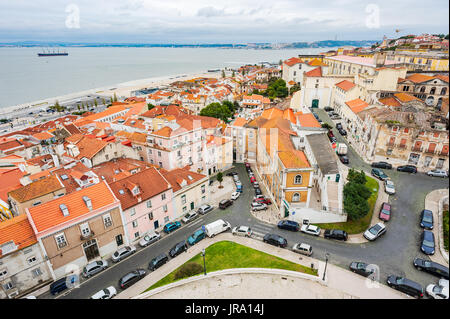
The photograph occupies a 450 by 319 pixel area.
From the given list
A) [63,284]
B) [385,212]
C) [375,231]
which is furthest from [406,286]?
[63,284]

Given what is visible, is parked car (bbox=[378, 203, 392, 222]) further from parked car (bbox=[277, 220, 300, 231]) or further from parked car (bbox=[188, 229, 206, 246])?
parked car (bbox=[188, 229, 206, 246])

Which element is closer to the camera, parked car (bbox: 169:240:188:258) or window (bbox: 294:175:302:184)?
parked car (bbox: 169:240:188:258)

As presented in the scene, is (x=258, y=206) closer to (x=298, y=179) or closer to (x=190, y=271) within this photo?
→ (x=298, y=179)

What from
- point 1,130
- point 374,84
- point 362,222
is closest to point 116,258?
point 362,222

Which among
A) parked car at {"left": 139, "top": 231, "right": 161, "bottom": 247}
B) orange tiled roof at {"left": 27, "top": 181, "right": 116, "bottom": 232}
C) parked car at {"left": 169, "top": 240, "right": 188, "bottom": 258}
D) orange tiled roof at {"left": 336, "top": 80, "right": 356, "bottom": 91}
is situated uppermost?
orange tiled roof at {"left": 336, "top": 80, "right": 356, "bottom": 91}

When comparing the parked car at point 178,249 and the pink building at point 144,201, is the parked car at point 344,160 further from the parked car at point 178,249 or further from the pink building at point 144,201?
the parked car at point 178,249

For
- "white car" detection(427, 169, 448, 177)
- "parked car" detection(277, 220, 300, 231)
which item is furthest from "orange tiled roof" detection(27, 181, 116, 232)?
"white car" detection(427, 169, 448, 177)

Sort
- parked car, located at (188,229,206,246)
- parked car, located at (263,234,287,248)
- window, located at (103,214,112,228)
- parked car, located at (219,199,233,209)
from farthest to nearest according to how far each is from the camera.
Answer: parked car, located at (219,199,233,209), parked car, located at (188,229,206,246), parked car, located at (263,234,287,248), window, located at (103,214,112,228)
